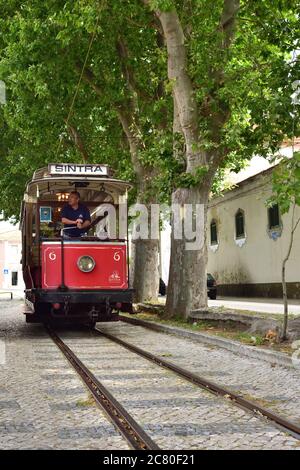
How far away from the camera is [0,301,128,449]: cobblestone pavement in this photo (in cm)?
452

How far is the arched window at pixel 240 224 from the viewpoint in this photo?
29062 millimetres

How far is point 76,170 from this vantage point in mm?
12422

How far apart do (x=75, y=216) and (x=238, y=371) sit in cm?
581

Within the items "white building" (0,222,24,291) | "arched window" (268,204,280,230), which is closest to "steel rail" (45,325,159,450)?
"arched window" (268,204,280,230)

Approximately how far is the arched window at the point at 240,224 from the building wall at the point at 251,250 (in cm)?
27

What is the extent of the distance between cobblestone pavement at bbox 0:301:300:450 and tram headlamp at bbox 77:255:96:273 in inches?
93.9

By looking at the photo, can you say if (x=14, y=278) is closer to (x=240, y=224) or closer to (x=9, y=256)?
(x=9, y=256)

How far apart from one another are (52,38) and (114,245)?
7.03m

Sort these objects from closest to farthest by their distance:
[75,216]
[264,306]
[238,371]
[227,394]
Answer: [227,394] → [238,371] → [75,216] → [264,306]

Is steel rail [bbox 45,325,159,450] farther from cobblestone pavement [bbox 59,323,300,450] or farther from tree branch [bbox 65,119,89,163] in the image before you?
tree branch [bbox 65,119,89,163]

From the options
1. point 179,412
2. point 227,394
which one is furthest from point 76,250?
point 179,412

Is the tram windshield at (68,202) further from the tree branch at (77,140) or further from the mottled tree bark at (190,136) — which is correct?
the tree branch at (77,140)

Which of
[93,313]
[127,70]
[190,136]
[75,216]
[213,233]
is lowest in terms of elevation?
[93,313]
